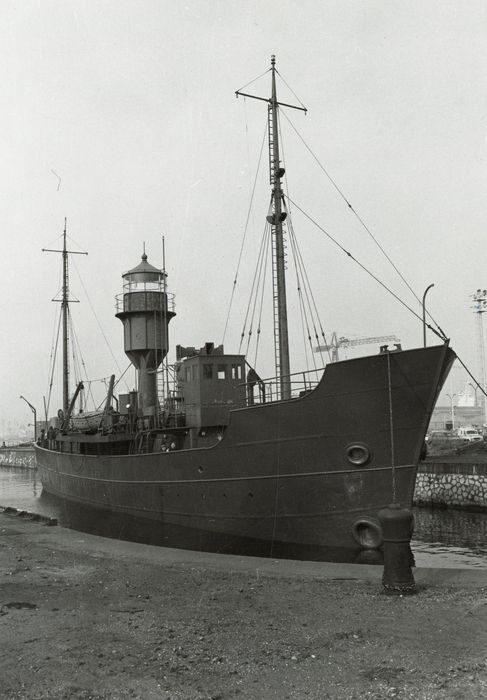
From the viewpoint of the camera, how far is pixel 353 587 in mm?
7805

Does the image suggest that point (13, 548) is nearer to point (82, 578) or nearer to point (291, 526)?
point (82, 578)

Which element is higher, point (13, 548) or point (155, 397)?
point (155, 397)

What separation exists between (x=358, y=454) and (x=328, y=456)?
732mm

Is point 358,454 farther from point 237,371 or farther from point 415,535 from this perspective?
Result: point 237,371

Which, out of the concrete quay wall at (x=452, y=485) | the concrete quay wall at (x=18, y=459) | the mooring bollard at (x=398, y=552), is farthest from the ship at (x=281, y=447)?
the concrete quay wall at (x=18, y=459)

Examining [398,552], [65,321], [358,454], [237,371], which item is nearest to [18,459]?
[65,321]

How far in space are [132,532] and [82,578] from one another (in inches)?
436

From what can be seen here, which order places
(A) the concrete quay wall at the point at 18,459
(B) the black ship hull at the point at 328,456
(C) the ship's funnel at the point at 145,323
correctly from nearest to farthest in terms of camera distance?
(B) the black ship hull at the point at 328,456, (C) the ship's funnel at the point at 145,323, (A) the concrete quay wall at the point at 18,459

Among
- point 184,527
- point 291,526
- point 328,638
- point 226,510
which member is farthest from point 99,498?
point 328,638

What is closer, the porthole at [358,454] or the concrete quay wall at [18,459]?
the porthole at [358,454]

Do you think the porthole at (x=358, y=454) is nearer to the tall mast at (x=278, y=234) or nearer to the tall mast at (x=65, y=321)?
the tall mast at (x=278, y=234)

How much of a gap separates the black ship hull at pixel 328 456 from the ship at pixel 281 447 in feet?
0.08

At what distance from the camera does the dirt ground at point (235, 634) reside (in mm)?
4789

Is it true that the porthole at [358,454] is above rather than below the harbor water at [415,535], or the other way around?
above
